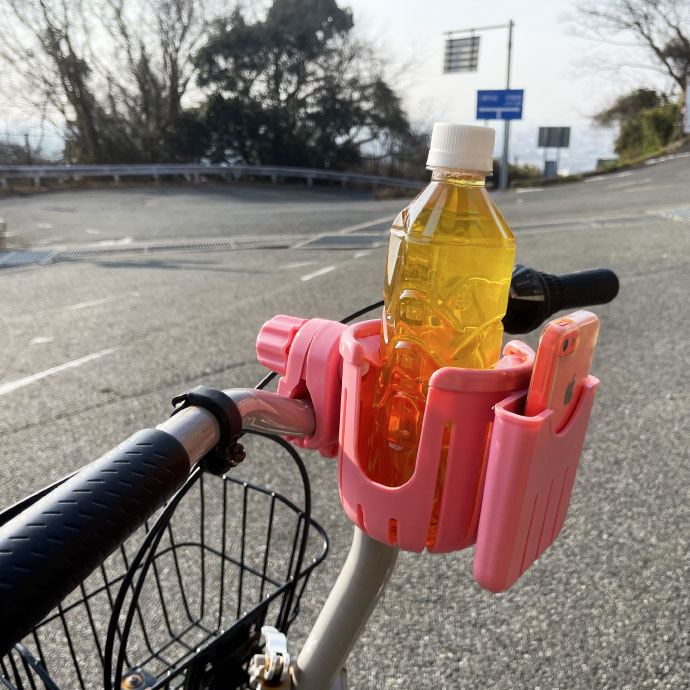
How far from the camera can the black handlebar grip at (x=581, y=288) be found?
108 centimetres

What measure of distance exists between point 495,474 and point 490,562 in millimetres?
129

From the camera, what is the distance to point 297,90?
24688 mm

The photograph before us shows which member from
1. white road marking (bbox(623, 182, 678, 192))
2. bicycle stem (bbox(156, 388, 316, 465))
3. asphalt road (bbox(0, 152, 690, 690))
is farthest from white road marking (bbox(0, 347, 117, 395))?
white road marking (bbox(623, 182, 678, 192))

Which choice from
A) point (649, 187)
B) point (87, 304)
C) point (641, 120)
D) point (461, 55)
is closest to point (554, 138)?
point (641, 120)

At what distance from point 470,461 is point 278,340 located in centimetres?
38

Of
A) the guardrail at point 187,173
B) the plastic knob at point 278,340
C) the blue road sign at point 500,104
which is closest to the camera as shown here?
the plastic knob at point 278,340

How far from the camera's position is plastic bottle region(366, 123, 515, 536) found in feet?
2.71

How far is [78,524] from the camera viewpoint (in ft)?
1.83

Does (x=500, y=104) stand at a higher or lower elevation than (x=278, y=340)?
lower

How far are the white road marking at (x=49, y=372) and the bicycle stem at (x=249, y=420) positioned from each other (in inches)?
143

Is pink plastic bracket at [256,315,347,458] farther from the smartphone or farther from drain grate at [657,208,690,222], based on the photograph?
drain grate at [657,208,690,222]

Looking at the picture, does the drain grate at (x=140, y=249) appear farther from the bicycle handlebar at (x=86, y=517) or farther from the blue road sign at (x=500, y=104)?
the blue road sign at (x=500, y=104)

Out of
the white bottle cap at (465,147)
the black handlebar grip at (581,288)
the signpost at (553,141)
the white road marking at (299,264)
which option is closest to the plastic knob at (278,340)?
the white bottle cap at (465,147)

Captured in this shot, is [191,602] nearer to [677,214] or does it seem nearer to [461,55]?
[677,214]
